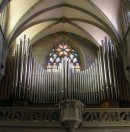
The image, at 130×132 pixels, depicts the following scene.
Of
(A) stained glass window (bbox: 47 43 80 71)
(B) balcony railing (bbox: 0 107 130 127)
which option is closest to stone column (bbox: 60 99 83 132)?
(B) balcony railing (bbox: 0 107 130 127)

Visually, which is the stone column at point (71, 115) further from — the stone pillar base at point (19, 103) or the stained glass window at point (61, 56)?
the stained glass window at point (61, 56)

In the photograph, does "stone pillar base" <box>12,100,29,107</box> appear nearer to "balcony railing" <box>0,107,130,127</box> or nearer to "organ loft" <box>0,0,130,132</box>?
"organ loft" <box>0,0,130,132</box>

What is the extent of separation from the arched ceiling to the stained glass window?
4.24 feet

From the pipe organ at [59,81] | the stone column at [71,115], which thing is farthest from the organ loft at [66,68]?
the stone column at [71,115]

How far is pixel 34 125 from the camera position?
11.1m

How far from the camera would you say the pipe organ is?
13.4 m

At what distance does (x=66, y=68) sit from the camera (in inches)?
571

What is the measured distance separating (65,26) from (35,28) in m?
1.95

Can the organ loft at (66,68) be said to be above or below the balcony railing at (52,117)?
above


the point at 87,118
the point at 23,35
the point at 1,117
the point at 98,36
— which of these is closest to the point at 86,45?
the point at 98,36

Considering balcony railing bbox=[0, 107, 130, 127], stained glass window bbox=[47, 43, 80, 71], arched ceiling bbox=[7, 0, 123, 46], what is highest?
arched ceiling bbox=[7, 0, 123, 46]

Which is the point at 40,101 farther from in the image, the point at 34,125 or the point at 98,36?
the point at 98,36

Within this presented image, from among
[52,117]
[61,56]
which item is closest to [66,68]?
[61,56]

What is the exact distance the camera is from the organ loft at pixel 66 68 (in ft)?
38.1
